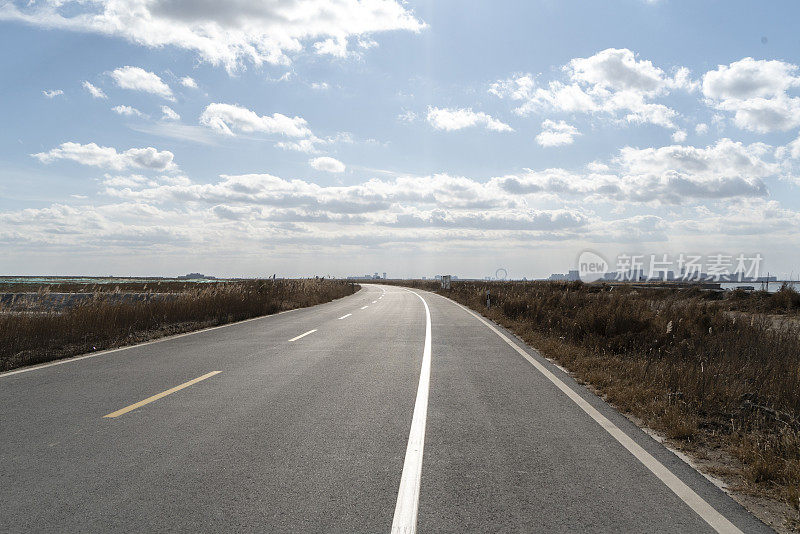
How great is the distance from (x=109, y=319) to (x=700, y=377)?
44.1 ft

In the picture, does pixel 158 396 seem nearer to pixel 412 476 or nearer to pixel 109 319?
pixel 412 476

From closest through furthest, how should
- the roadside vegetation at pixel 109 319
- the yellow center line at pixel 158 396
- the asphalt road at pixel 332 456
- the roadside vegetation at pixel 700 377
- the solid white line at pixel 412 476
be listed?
the solid white line at pixel 412 476, the asphalt road at pixel 332 456, the roadside vegetation at pixel 700 377, the yellow center line at pixel 158 396, the roadside vegetation at pixel 109 319

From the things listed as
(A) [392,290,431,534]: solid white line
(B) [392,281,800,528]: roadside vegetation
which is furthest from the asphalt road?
(B) [392,281,800,528]: roadside vegetation

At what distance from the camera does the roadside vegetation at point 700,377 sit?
4.71 meters

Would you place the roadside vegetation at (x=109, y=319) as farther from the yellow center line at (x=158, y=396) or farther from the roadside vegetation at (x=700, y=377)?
the roadside vegetation at (x=700, y=377)

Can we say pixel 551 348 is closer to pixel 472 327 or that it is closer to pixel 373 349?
pixel 373 349

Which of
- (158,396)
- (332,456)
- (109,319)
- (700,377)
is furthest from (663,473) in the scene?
(109,319)

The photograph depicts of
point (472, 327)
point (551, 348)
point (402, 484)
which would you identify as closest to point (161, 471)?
point (402, 484)

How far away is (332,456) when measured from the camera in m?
4.62

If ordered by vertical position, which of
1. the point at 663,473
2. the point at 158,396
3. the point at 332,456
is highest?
the point at 663,473

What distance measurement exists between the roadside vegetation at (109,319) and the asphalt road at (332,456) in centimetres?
243

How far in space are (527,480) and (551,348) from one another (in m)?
7.49

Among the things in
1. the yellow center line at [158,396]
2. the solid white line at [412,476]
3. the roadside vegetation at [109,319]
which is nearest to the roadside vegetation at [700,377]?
the solid white line at [412,476]

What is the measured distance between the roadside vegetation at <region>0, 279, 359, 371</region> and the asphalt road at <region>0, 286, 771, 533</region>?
2426 millimetres
